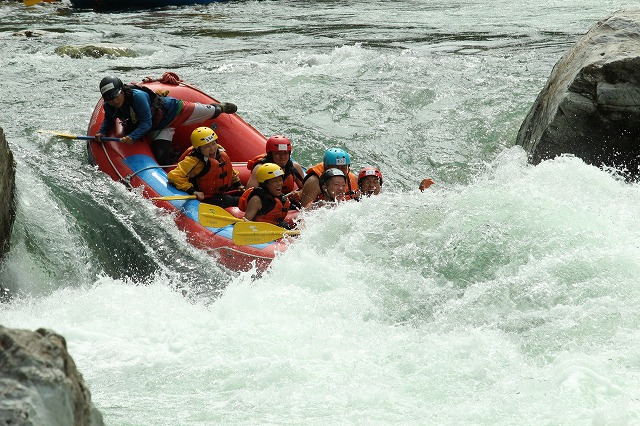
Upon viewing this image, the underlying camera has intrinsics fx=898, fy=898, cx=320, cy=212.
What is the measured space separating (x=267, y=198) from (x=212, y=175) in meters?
0.74

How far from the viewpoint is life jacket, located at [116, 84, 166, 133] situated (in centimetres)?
830

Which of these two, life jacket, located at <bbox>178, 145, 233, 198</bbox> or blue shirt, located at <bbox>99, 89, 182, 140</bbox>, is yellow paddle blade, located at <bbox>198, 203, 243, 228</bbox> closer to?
life jacket, located at <bbox>178, 145, 233, 198</bbox>

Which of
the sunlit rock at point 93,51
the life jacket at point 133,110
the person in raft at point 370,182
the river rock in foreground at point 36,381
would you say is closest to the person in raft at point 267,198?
the person in raft at point 370,182

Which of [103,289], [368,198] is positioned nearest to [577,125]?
[368,198]

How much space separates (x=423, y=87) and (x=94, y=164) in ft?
15.9

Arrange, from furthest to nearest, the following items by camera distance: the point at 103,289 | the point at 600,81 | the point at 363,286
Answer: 1. the point at 600,81
2. the point at 103,289
3. the point at 363,286

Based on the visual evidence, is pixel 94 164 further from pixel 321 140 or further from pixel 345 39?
pixel 345 39

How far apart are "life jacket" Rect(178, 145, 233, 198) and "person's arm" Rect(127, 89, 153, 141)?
2.20 feet

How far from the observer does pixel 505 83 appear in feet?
37.9

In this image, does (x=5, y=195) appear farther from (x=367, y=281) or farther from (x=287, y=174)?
(x=367, y=281)

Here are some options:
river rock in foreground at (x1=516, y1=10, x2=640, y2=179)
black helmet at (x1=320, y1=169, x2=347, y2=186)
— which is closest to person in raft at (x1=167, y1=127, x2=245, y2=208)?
black helmet at (x1=320, y1=169, x2=347, y2=186)

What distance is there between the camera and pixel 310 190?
7574 millimetres

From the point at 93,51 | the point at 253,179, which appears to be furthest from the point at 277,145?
the point at 93,51

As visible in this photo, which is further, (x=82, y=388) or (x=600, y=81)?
(x=600, y=81)
